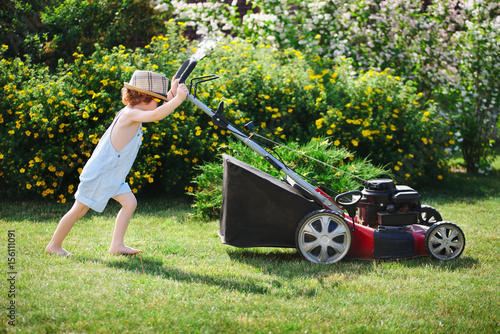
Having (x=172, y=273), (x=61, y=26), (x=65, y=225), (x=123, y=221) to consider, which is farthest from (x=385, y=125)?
(x=61, y=26)

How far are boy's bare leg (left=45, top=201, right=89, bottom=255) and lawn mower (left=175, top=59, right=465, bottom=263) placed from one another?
1.11 metres

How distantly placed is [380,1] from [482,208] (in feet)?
15.0

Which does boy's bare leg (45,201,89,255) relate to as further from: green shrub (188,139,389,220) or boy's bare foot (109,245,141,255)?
green shrub (188,139,389,220)

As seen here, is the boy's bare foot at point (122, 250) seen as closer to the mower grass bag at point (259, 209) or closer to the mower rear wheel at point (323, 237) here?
the mower grass bag at point (259, 209)

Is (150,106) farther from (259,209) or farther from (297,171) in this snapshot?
(297,171)

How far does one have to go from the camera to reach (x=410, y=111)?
781cm

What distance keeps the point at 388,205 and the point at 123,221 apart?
2.09 metres

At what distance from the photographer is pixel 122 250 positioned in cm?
455

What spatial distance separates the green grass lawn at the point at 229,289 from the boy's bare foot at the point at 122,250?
0.08 m

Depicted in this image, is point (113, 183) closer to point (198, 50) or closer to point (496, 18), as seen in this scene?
point (198, 50)

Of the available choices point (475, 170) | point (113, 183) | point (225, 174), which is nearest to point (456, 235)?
point (225, 174)

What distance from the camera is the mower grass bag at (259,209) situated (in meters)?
4.36

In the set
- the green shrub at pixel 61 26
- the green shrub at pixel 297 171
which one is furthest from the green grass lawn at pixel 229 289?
the green shrub at pixel 61 26

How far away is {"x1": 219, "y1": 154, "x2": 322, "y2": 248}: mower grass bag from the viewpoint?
4359 millimetres
